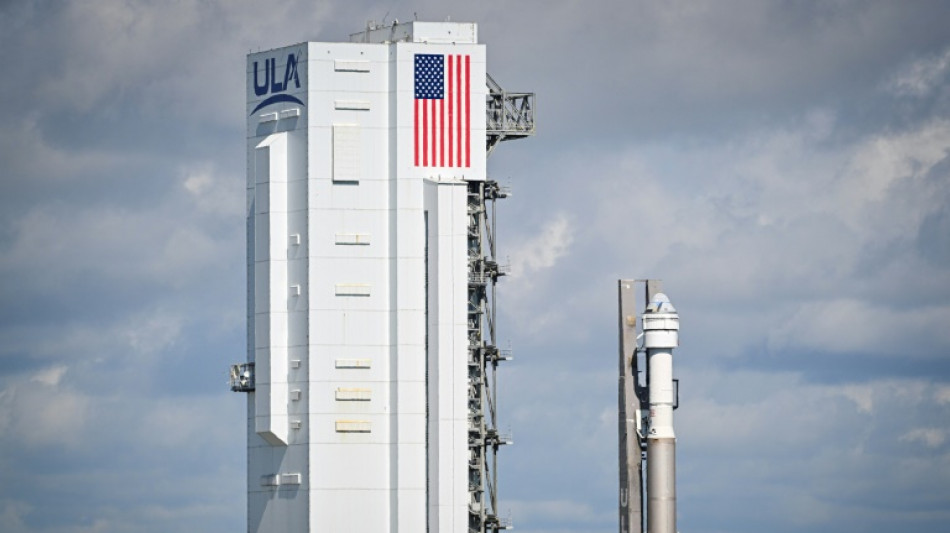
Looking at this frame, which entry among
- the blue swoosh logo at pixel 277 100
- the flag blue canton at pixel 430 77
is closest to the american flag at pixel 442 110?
the flag blue canton at pixel 430 77

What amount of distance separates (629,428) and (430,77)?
796 inches

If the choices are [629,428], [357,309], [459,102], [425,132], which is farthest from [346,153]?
[629,428]

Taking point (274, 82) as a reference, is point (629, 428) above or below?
below

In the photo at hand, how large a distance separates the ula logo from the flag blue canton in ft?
19.7

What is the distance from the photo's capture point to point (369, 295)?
11131 centimetres

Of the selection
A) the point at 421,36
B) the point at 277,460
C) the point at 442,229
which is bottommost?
the point at 277,460

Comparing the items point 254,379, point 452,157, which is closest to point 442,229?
point 452,157

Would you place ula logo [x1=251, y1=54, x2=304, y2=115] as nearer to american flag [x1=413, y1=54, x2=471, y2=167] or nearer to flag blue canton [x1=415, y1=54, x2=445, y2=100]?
flag blue canton [x1=415, y1=54, x2=445, y2=100]

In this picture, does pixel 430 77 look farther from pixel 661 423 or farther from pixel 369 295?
pixel 661 423

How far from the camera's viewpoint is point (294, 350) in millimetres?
111625

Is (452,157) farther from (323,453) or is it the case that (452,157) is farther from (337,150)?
(323,453)

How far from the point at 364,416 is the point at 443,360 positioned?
479cm

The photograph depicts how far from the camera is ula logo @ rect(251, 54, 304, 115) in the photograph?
370 ft

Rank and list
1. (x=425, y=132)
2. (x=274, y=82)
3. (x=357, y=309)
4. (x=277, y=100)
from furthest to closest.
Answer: (x=274, y=82), (x=277, y=100), (x=425, y=132), (x=357, y=309)
